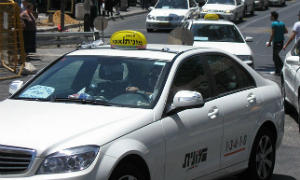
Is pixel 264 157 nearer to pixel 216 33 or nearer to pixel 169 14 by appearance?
pixel 216 33

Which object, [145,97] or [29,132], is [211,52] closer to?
[145,97]

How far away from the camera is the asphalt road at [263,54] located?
778 centimetres

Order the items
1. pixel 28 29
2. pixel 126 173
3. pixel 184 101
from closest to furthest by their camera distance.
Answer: pixel 126 173, pixel 184 101, pixel 28 29

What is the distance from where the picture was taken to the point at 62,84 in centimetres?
579

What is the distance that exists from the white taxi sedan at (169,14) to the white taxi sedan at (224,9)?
1.60 m

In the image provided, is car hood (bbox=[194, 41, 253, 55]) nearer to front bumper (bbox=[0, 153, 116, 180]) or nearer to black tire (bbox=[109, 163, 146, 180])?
black tire (bbox=[109, 163, 146, 180])

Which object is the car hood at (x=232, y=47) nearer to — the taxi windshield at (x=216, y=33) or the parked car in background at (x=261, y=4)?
the taxi windshield at (x=216, y=33)

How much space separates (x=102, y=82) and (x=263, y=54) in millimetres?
16808

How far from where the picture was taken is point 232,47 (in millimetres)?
15203

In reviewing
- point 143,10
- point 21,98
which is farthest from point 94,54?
point 143,10

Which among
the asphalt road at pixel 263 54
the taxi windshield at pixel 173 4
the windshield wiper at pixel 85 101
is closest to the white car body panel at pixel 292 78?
the asphalt road at pixel 263 54

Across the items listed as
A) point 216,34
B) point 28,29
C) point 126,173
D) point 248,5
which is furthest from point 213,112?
point 248,5

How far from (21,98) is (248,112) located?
231 centimetres

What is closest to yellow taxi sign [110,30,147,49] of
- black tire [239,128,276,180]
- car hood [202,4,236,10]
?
black tire [239,128,276,180]
